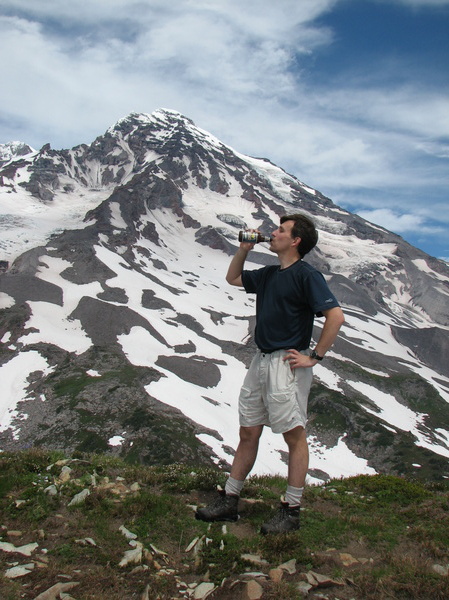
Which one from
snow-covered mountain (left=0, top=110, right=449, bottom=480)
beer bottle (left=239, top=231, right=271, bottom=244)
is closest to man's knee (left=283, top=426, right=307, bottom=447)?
beer bottle (left=239, top=231, right=271, bottom=244)

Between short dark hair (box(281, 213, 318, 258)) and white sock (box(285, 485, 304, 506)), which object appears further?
short dark hair (box(281, 213, 318, 258))

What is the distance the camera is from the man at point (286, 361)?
6.70m

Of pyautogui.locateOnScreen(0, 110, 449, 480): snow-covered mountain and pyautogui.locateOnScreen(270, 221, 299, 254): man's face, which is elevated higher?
pyautogui.locateOnScreen(270, 221, 299, 254): man's face

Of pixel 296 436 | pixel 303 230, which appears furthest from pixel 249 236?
pixel 296 436

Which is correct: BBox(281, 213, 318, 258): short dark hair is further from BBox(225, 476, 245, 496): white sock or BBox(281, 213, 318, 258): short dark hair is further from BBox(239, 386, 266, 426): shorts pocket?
BBox(225, 476, 245, 496): white sock

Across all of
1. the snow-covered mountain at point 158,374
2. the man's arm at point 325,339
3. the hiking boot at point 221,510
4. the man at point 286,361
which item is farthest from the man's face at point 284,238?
the snow-covered mountain at point 158,374

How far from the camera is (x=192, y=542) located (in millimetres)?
5941

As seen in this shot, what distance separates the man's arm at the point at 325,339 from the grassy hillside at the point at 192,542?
240 cm

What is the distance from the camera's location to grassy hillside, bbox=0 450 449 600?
16.1 ft

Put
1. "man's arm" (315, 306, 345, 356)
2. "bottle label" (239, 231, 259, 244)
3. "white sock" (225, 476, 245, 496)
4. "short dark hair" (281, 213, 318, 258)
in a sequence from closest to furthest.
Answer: "man's arm" (315, 306, 345, 356) < "white sock" (225, 476, 245, 496) < "short dark hair" (281, 213, 318, 258) < "bottle label" (239, 231, 259, 244)

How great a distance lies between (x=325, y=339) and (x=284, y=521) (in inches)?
107

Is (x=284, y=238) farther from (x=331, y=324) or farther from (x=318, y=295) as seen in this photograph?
(x=331, y=324)

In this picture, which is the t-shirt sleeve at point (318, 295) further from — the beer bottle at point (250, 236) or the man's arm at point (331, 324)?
the beer bottle at point (250, 236)

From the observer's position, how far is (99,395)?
197 feet
